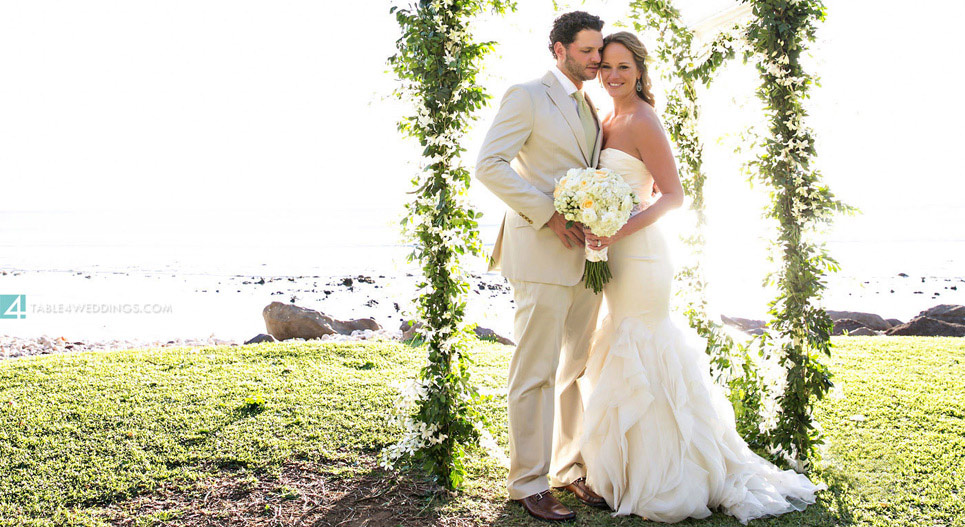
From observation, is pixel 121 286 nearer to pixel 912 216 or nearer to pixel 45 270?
pixel 45 270

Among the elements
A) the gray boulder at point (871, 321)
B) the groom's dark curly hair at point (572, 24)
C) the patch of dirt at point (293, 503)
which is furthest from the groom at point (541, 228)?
the gray boulder at point (871, 321)

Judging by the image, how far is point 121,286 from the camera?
15.9 metres

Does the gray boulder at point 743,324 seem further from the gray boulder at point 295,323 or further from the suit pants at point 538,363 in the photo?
the suit pants at point 538,363

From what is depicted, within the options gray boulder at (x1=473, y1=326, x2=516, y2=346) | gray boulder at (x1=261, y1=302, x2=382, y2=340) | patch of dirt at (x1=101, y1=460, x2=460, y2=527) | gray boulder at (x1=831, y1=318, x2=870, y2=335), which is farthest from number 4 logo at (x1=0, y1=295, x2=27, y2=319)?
gray boulder at (x1=831, y1=318, x2=870, y2=335)

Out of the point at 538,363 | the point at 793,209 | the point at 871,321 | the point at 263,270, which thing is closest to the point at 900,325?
the point at 871,321

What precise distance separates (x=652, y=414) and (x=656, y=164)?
4.64ft

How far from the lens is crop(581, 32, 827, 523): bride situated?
356 cm

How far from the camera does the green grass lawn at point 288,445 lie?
12.3 feet

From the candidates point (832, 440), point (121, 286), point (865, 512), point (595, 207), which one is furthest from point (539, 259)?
point (121, 286)

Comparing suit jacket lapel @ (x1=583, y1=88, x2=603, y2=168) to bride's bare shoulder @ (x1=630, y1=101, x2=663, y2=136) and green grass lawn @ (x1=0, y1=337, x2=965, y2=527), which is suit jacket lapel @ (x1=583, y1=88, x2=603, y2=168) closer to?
bride's bare shoulder @ (x1=630, y1=101, x2=663, y2=136)

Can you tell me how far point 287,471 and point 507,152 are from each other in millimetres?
2590

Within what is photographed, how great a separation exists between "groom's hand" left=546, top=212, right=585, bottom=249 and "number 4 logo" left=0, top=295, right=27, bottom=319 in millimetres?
12171

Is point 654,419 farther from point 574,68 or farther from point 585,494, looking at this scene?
point 574,68

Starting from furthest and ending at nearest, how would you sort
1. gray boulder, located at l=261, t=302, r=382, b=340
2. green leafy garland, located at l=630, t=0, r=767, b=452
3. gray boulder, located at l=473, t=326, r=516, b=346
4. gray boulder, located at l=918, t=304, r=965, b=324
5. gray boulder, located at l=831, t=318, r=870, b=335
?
gray boulder, located at l=831, t=318, r=870, b=335, gray boulder, located at l=918, t=304, r=965, b=324, gray boulder, located at l=261, t=302, r=382, b=340, gray boulder, located at l=473, t=326, r=516, b=346, green leafy garland, located at l=630, t=0, r=767, b=452
